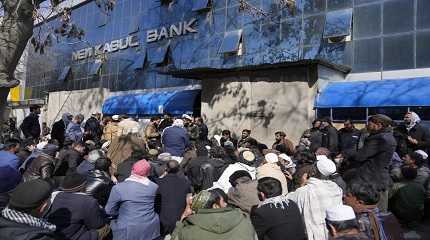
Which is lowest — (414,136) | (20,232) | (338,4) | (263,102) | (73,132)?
(20,232)

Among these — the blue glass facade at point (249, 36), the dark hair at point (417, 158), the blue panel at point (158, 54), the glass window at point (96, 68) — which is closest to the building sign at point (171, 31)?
the blue glass facade at point (249, 36)

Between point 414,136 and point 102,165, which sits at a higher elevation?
point 414,136

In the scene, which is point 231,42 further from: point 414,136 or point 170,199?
point 170,199

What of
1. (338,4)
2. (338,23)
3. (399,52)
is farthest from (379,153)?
(338,4)

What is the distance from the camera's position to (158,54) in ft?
78.0

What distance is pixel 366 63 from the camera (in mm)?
15547

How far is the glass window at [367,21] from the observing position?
50.4ft

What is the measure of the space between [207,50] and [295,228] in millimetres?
17578

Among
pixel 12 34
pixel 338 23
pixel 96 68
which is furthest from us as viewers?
pixel 96 68

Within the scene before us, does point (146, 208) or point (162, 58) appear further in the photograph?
point (162, 58)

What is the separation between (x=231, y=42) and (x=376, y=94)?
8046mm

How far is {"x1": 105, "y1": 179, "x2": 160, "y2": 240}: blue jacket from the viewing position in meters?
5.21

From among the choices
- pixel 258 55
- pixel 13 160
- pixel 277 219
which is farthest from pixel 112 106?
pixel 277 219

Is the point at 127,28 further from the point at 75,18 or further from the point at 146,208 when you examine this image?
the point at 146,208
